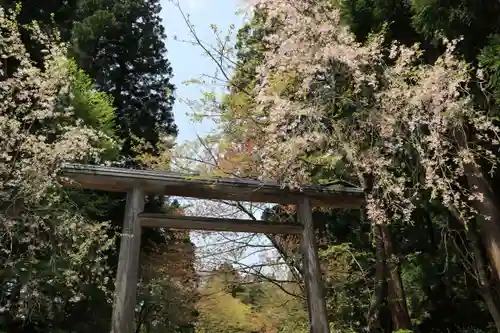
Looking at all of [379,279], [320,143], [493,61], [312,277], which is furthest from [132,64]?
[493,61]

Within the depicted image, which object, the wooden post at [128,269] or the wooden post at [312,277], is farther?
the wooden post at [312,277]

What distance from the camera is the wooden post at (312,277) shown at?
537cm

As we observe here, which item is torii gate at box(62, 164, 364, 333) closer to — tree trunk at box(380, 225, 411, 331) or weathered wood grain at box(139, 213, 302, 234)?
weathered wood grain at box(139, 213, 302, 234)

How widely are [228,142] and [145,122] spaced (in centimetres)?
543

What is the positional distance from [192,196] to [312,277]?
6.16 ft

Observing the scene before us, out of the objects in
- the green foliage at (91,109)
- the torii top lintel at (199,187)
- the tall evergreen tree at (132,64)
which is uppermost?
the tall evergreen tree at (132,64)

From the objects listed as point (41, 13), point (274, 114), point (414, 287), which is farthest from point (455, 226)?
point (41, 13)

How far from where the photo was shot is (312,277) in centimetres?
560

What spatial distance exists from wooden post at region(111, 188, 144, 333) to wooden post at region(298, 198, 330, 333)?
84.7 inches

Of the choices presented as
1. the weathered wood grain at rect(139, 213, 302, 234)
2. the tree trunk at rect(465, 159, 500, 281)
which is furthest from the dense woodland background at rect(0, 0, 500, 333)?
the weathered wood grain at rect(139, 213, 302, 234)

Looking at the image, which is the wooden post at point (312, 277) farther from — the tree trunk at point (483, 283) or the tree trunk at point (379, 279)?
the tree trunk at point (483, 283)

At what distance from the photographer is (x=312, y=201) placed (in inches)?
239

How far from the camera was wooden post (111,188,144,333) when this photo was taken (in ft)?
15.3

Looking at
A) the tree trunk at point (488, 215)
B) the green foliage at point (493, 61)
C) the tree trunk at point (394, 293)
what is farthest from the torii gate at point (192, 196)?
the green foliage at point (493, 61)
